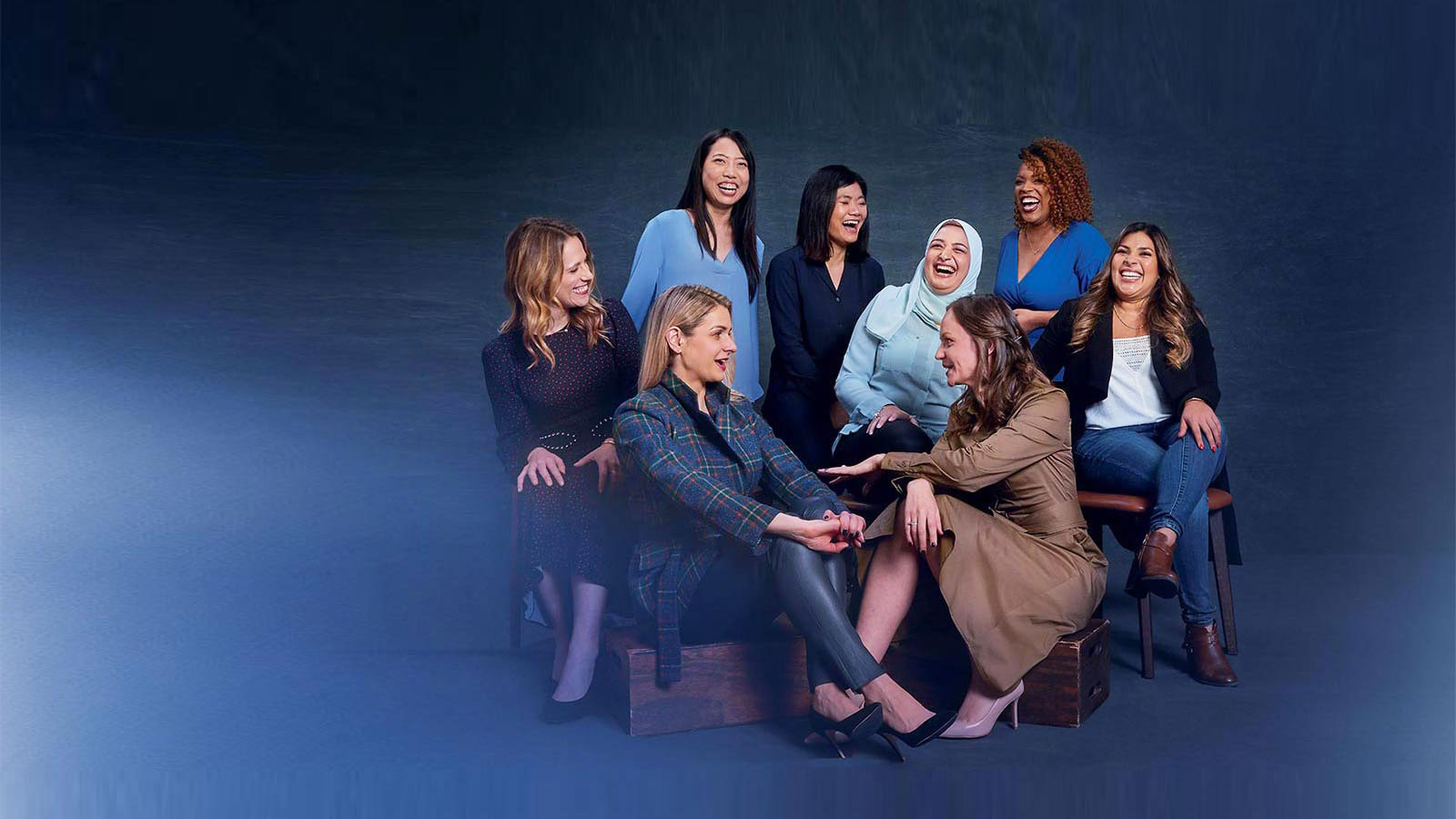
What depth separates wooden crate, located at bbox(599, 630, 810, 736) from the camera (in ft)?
10.7

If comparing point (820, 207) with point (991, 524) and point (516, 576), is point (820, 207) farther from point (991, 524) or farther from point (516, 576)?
point (516, 576)

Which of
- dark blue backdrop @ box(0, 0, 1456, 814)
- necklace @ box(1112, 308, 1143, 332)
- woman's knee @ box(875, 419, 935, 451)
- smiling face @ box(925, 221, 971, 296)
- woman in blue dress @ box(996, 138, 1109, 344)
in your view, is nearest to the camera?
woman's knee @ box(875, 419, 935, 451)

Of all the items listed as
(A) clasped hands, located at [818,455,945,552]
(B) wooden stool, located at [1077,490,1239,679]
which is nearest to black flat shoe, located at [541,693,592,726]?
(A) clasped hands, located at [818,455,945,552]

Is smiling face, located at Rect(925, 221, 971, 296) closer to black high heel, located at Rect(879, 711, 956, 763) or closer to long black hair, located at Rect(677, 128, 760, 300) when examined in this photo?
long black hair, located at Rect(677, 128, 760, 300)

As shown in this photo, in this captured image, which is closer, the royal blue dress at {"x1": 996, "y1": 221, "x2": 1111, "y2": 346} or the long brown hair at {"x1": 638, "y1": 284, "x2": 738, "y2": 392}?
the long brown hair at {"x1": 638, "y1": 284, "x2": 738, "y2": 392}

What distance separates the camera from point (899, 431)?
370cm

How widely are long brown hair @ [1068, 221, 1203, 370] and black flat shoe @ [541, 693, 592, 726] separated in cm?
178

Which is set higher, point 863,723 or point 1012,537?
point 1012,537

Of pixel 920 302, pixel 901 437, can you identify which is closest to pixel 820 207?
pixel 920 302

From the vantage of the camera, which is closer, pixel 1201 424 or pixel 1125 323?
pixel 1201 424

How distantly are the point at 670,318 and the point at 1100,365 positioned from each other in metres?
1.37

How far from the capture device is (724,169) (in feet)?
13.3

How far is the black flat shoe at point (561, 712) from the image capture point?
3396 millimetres

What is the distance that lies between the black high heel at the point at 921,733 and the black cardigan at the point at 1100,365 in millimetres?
1275
